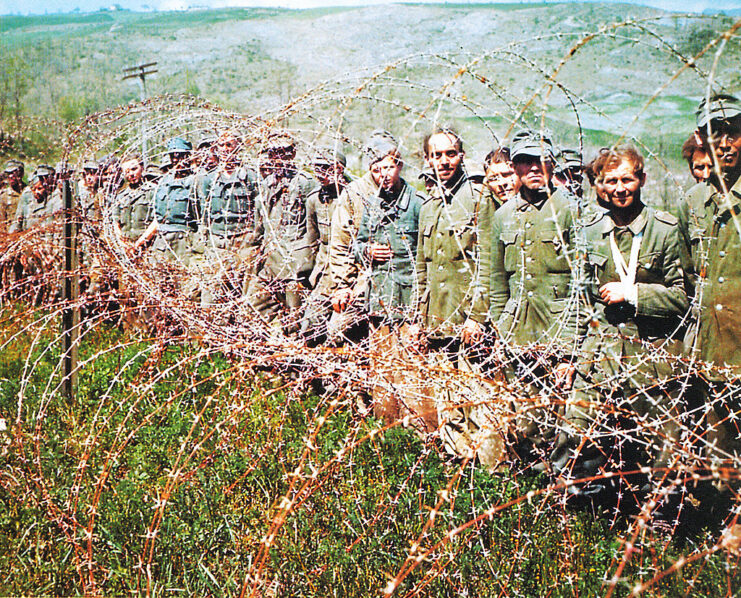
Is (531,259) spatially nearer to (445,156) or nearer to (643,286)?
(643,286)

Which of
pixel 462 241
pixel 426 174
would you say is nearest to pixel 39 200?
pixel 462 241

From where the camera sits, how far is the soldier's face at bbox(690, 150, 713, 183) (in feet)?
10.4

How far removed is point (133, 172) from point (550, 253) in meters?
6.30

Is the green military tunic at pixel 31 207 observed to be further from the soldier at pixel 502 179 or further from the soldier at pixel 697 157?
the soldier at pixel 697 157

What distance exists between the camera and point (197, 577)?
3291mm

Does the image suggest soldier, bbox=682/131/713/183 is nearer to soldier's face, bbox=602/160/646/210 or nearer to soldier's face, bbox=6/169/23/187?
soldier's face, bbox=602/160/646/210

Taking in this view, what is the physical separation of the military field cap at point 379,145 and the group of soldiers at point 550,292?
14mm

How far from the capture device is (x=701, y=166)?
3264 mm

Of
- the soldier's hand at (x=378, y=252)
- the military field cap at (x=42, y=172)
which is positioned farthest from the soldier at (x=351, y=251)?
the military field cap at (x=42, y=172)

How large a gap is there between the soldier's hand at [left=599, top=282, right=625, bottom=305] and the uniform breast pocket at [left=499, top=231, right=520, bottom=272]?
2.17 feet

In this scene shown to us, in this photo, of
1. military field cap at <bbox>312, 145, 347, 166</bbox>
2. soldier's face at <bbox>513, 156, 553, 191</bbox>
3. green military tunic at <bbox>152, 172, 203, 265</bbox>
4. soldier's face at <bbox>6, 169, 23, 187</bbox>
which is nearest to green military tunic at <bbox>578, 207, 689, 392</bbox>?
soldier's face at <bbox>513, 156, 553, 191</bbox>

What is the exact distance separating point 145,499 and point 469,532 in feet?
5.95

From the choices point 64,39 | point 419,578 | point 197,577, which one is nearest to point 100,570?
point 197,577

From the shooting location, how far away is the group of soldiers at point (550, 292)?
9.67 feet
